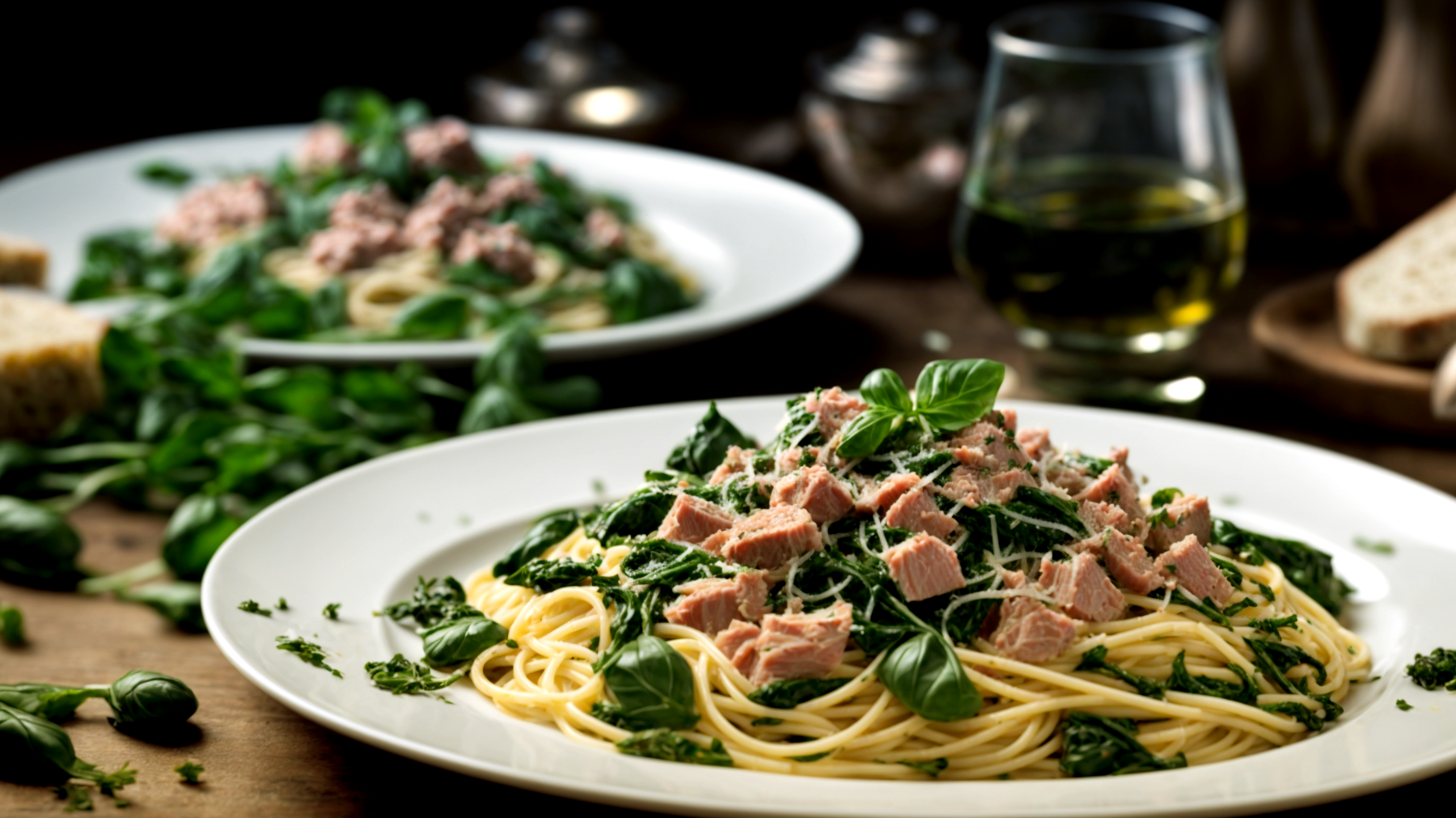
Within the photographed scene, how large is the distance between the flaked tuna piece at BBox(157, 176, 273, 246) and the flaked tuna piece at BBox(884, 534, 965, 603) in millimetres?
3621

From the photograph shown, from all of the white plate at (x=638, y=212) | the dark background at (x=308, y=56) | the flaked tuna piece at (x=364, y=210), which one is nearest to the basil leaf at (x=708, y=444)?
the white plate at (x=638, y=212)

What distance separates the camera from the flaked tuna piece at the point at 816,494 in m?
2.47

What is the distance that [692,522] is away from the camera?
252cm

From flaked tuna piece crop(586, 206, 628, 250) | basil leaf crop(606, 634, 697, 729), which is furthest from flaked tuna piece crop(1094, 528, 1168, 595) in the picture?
flaked tuna piece crop(586, 206, 628, 250)

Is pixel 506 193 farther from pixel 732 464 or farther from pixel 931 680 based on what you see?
pixel 931 680

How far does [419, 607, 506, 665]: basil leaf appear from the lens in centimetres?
250

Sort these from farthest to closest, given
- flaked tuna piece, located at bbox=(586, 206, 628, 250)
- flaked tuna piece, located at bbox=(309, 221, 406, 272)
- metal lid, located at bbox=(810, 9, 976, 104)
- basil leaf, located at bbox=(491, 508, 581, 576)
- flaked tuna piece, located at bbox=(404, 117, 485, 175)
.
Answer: metal lid, located at bbox=(810, 9, 976, 104) → flaked tuna piece, located at bbox=(404, 117, 485, 175) → flaked tuna piece, located at bbox=(586, 206, 628, 250) → flaked tuna piece, located at bbox=(309, 221, 406, 272) → basil leaf, located at bbox=(491, 508, 581, 576)

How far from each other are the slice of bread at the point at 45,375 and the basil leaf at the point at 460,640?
1.84m

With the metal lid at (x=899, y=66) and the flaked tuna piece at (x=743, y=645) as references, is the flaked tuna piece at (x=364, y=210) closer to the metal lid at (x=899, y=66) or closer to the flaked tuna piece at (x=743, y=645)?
the metal lid at (x=899, y=66)

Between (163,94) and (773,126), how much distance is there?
3.71 m

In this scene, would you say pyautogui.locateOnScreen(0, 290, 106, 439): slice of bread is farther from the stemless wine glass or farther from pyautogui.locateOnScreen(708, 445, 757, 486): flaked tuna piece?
the stemless wine glass

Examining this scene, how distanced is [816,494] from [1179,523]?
2.21 ft

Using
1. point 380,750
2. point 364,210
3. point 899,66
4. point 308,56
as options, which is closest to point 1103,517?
point 380,750

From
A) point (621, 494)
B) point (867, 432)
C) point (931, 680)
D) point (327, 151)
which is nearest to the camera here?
point (931, 680)
